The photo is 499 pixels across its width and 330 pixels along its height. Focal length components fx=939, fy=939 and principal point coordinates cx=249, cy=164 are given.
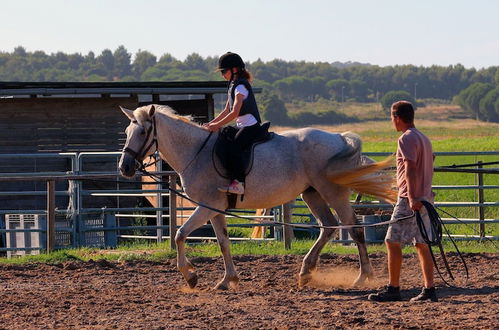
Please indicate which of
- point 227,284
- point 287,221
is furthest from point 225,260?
point 287,221

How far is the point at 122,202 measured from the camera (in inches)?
777

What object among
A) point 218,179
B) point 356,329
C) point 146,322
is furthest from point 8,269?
point 356,329

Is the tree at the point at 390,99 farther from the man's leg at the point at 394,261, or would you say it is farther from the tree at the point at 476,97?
the man's leg at the point at 394,261

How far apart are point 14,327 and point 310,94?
170501 millimetres

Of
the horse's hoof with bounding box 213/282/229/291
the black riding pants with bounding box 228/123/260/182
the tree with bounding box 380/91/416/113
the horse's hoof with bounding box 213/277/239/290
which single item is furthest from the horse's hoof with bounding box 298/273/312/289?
the tree with bounding box 380/91/416/113

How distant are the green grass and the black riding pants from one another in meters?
3.02

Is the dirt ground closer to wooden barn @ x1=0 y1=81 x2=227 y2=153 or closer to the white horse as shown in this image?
the white horse

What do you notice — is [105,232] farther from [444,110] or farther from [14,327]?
[444,110]

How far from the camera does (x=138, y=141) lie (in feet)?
31.3

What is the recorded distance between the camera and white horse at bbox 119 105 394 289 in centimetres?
960

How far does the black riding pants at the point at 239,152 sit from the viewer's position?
9.62m

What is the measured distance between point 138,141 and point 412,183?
293cm

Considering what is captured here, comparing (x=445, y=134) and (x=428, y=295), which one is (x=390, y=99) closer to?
(x=445, y=134)

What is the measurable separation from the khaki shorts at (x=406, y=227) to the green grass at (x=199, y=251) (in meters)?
4.15
